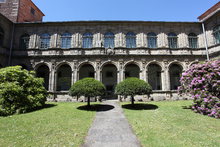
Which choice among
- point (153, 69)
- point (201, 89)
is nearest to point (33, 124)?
point (201, 89)

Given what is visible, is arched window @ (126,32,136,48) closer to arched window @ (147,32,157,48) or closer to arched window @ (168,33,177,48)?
arched window @ (147,32,157,48)

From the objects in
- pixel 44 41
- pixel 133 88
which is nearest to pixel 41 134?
pixel 133 88

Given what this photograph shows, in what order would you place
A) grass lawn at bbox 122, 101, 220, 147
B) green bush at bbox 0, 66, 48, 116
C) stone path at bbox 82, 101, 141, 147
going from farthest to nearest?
green bush at bbox 0, 66, 48, 116
stone path at bbox 82, 101, 141, 147
grass lawn at bbox 122, 101, 220, 147

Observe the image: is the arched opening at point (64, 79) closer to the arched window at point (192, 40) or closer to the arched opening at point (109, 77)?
the arched opening at point (109, 77)

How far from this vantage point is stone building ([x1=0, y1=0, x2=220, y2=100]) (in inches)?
559

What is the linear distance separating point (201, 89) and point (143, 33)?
1003 centimetres

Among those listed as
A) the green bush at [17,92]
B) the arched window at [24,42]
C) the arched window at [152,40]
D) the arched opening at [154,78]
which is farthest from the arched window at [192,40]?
the arched window at [24,42]

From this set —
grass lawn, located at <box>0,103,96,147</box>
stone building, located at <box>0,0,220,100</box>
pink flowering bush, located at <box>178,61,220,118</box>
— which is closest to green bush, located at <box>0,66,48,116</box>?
grass lawn, located at <box>0,103,96,147</box>

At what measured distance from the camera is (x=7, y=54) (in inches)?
567

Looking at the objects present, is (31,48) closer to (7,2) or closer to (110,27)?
(7,2)

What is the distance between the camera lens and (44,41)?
15297 mm

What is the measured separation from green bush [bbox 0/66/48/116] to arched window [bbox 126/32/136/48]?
11579 millimetres

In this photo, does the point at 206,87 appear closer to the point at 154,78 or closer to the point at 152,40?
the point at 152,40

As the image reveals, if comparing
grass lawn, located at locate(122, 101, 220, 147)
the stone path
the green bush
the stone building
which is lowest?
the stone path
